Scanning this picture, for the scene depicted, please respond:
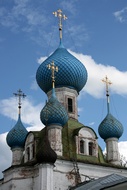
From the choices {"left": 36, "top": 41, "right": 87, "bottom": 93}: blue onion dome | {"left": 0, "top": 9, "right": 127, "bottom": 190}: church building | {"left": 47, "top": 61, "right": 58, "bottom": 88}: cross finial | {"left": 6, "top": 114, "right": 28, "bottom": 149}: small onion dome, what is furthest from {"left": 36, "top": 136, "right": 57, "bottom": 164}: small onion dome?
{"left": 36, "top": 41, "right": 87, "bottom": 93}: blue onion dome

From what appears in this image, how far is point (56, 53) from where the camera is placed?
66.2 ft

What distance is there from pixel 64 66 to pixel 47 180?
251 inches

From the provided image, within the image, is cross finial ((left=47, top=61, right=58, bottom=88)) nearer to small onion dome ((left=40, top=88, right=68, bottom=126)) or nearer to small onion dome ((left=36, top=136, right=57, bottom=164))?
small onion dome ((left=40, top=88, right=68, bottom=126))

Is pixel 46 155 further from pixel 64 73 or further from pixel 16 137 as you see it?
pixel 64 73

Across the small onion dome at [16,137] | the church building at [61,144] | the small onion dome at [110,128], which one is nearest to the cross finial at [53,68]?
the church building at [61,144]

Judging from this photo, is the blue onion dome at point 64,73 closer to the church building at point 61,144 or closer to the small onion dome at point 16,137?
the church building at point 61,144

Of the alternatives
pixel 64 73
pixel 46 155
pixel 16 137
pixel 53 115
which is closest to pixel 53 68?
pixel 64 73

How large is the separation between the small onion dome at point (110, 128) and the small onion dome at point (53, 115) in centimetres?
226

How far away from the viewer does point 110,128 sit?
1834 centimetres

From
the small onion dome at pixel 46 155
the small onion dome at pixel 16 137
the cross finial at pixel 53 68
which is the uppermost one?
the cross finial at pixel 53 68

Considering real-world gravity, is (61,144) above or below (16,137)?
below

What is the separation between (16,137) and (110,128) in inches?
171

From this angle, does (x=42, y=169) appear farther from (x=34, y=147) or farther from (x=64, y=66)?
(x=64, y=66)

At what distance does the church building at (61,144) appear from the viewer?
603 inches
